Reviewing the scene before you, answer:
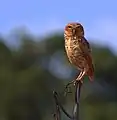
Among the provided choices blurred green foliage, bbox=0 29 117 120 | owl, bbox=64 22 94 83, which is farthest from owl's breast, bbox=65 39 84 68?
blurred green foliage, bbox=0 29 117 120

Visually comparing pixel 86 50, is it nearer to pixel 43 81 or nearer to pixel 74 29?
pixel 74 29

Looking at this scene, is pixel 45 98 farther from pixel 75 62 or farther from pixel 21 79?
pixel 75 62

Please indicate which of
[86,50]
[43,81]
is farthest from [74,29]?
[43,81]

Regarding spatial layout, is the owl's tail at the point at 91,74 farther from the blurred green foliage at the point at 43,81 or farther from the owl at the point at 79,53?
the blurred green foliage at the point at 43,81

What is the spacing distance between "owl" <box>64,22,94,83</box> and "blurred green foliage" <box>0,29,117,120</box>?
2174 centimetres

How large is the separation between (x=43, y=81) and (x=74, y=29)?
27.3 meters

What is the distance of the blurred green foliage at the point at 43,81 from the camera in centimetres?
2717

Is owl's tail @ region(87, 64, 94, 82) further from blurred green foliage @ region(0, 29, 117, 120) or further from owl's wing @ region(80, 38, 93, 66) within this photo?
blurred green foliage @ region(0, 29, 117, 120)

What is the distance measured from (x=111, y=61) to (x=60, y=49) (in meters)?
2.33

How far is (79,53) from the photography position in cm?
282

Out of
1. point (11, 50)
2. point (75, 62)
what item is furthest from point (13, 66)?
point (75, 62)

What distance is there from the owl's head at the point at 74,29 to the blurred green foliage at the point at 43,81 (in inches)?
859

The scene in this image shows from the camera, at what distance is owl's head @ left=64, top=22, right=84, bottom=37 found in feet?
8.79

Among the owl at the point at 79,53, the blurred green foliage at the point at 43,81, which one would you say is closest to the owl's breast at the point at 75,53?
the owl at the point at 79,53
